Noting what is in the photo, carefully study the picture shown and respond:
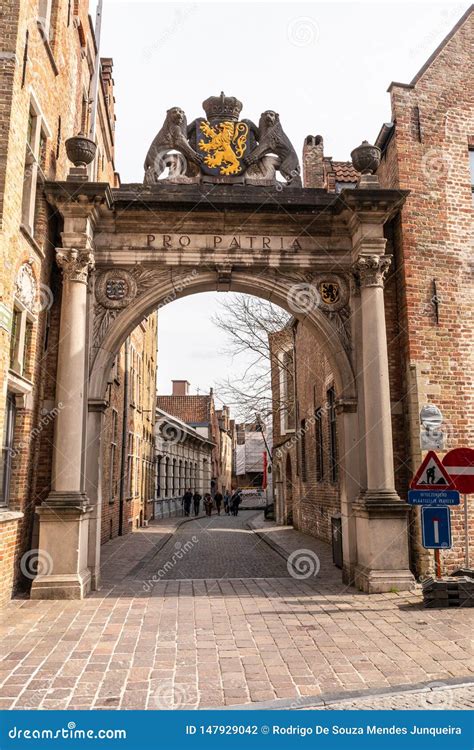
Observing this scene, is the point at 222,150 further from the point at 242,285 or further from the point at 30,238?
the point at 30,238

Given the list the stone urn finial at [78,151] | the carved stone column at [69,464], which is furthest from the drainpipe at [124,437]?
the stone urn finial at [78,151]

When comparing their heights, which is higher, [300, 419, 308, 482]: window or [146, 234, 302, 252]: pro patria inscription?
[146, 234, 302, 252]: pro patria inscription

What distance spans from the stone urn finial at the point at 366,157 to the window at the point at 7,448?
6.86 metres

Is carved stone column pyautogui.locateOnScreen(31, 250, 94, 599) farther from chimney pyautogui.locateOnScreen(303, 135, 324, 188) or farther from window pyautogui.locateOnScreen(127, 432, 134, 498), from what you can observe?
chimney pyautogui.locateOnScreen(303, 135, 324, 188)

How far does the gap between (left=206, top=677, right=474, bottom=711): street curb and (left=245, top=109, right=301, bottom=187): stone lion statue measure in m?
8.65

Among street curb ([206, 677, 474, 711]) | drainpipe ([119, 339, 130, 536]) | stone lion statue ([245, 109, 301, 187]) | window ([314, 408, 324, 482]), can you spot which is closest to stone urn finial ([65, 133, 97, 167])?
stone lion statue ([245, 109, 301, 187])

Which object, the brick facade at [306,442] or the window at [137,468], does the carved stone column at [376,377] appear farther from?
the window at [137,468]

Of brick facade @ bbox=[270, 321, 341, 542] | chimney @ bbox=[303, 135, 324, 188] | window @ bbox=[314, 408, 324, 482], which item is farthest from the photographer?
chimney @ bbox=[303, 135, 324, 188]

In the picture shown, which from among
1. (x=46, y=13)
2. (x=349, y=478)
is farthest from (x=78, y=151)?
(x=349, y=478)

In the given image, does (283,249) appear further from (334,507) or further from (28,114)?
(334,507)

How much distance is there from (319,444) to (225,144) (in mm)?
9209

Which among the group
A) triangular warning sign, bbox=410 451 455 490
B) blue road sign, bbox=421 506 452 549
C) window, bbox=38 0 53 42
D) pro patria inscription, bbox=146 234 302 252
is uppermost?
window, bbox=38 0 53 42

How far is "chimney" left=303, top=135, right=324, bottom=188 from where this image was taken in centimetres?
2130

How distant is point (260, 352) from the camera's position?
24.0 meters
